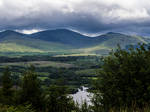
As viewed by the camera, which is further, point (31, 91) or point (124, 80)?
point (31, 91)

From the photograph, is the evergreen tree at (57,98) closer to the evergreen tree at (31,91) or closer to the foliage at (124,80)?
the evergreen tree at (31,91)

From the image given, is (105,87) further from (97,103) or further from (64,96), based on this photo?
(64,96)

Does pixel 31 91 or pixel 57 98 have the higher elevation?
pixel 31 91

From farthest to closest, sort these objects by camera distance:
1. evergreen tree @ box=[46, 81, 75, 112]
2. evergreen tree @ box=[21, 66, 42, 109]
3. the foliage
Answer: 1. evergreen tree @ box=[46, 81, 75, 112]
2. evergreen tree @ box=[21, 66, 42, 109]
3. the foliage

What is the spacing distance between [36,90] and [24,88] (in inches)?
76.2

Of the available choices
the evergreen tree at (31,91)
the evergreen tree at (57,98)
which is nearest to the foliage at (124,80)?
the evergreen tree at (57,98)

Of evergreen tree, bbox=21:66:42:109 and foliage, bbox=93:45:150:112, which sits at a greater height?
foliage, bbox=93:45:150:112

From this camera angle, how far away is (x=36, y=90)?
32.7 metres

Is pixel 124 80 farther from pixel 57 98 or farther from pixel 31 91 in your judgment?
pixel 31 91

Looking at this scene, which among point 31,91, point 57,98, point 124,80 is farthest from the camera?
point 57,98

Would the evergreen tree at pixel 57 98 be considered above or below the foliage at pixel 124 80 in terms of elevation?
below

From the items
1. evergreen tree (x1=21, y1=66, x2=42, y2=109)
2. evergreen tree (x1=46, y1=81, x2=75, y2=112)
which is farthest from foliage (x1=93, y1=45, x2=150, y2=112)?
evergreen tree (x1=21, y1=66, x2=42, y2=109)

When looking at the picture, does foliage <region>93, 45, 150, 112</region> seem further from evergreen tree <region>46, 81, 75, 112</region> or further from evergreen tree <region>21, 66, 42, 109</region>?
evergreen tree <region>21, 66, 42, 109</region>

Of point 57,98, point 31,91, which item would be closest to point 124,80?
point 57,98
